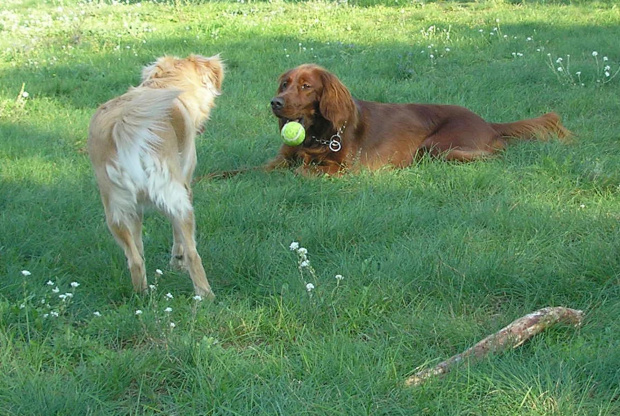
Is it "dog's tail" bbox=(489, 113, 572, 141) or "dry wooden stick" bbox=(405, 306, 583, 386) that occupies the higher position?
"dog's tail" bbox=(489, 113, 572, 141)

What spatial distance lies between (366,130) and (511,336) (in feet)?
10.6

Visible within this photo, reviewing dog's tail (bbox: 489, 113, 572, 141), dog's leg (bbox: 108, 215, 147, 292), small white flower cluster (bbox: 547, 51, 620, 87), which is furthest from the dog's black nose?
small white flower cluster (bbox: 547, 51, 620, 87)

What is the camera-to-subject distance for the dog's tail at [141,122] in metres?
3.35

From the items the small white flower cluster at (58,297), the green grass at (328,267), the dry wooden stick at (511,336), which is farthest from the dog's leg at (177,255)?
the dry wooden stick at (511,336)

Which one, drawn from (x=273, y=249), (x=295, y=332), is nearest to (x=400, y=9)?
(x=273, y=249)

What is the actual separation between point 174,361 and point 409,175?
9.63ft

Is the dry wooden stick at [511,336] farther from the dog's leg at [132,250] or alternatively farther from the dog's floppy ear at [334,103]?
the dog's floppy ear at [334,103]

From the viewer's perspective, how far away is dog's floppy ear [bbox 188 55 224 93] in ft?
14.6

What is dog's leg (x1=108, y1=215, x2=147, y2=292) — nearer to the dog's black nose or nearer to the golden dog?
the golden dog

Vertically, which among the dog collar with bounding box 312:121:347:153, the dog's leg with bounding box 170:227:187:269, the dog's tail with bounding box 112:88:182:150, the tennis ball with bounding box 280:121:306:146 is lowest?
the dog's leg with bounding box 170:227:187:269

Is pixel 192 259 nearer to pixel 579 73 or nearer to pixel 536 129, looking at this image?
pixel 536 129

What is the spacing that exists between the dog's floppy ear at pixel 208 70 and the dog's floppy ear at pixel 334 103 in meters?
1.22

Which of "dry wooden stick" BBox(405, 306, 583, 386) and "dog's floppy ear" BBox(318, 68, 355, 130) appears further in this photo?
"dog's floppy ear" BBox(318, 68, 355, 130)

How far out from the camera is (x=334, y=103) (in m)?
5.63
